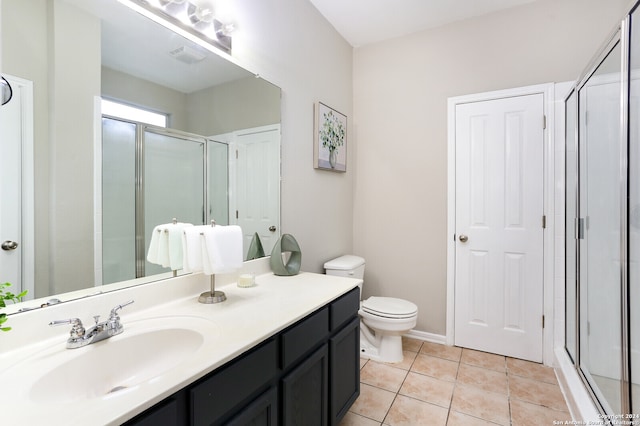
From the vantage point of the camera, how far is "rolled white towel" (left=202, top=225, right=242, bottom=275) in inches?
51.8

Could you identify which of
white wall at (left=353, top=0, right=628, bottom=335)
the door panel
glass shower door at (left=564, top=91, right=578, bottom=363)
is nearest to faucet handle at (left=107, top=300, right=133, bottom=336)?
the door panel

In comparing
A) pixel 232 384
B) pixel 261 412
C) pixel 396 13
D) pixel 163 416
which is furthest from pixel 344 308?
pixel 396 13

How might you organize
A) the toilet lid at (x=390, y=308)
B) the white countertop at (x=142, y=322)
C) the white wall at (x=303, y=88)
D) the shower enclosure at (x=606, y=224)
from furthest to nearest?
the toilet lid at (x=390, y=308) < the white wall at (x=303, y=88) < the shower enclosure at (x=606, y=224) < the white countertop at (x=142, y=322)

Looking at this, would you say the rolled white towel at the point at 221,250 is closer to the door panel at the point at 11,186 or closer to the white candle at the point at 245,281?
the white candle at the point at 245,281

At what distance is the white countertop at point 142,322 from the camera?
657mm

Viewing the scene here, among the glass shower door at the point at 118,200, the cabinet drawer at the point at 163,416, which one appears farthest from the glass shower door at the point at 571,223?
the glass shower door at the point at 118,200

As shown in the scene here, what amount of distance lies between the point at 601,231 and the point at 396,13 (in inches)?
81.8

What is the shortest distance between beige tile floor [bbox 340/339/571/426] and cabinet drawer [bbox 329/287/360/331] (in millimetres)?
632

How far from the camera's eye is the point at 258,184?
6.16ft

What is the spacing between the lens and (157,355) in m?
1.07

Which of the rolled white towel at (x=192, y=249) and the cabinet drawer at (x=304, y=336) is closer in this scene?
the cabinet drawer at (x=304, y=336)

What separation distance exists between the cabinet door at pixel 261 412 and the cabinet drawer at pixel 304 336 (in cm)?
11

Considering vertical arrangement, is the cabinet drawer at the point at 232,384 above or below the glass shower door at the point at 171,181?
below

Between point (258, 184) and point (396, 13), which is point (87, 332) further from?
point (396, 13)
